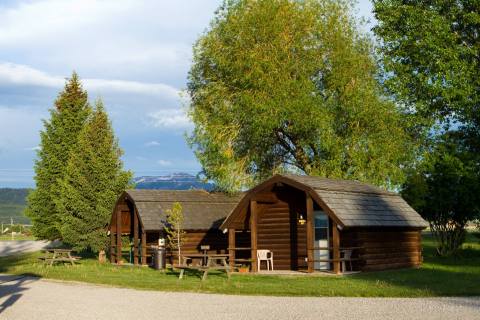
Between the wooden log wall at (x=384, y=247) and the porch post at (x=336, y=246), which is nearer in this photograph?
the porch post at (x=336, y=246)

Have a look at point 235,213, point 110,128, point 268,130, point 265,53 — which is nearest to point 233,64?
point 265,53

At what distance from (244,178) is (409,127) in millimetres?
9082

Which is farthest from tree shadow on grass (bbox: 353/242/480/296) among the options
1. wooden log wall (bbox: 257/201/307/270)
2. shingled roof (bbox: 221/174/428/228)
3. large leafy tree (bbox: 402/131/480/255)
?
large leafy tree (bbox: 402/131/480/255)

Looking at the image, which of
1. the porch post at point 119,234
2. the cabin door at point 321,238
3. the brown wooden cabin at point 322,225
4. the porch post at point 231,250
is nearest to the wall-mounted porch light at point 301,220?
the brown wooden cabin at point 322,225

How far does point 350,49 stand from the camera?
38562 mm

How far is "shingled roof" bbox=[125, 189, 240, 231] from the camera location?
34.1 metres

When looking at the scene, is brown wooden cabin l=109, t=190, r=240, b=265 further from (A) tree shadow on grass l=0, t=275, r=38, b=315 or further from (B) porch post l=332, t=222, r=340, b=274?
(B) porch post l=332, t=222, r=340, b=274

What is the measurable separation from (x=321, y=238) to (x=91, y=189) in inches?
592

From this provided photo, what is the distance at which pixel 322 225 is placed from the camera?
94.6ft

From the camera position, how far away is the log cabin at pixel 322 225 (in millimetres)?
26922

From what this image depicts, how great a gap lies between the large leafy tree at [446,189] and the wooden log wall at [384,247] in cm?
587

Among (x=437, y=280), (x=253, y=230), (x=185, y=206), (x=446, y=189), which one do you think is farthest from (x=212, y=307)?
(x=446, y=189)

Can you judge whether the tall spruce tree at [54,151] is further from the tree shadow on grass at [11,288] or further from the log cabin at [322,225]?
the tree shadow on grass at [11,288]

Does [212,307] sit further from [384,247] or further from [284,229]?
[384,247]
